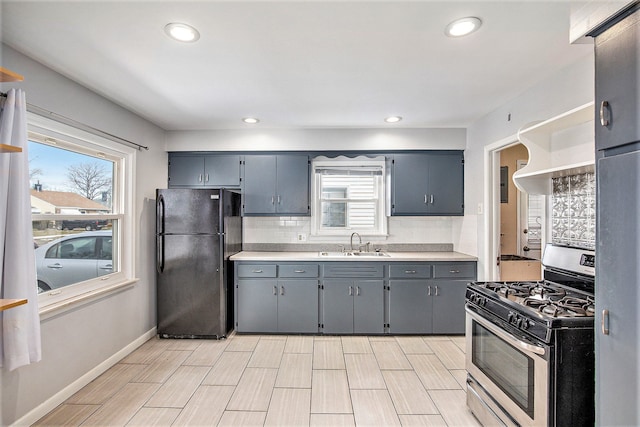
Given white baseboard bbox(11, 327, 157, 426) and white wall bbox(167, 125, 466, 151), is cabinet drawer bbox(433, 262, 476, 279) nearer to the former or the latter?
white wall bbox(167, 125, 466, 151)

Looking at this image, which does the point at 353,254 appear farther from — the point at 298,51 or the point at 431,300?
the point at 298,51

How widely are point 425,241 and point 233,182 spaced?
8.56 feet

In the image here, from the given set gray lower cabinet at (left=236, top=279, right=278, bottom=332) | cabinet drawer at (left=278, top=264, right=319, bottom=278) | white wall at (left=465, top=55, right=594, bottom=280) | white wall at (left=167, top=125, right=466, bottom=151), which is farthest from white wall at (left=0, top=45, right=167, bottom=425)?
white wall at (left=465, top=55, right=594, bottom=280)

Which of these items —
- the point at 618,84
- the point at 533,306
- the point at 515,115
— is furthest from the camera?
the point at 515,115

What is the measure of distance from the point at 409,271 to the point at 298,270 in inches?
49.5

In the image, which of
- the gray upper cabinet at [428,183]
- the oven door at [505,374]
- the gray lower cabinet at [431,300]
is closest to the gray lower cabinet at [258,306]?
the gray lower cabinet at [431,300]

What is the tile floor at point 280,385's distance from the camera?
215cm

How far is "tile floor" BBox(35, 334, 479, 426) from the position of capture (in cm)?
215

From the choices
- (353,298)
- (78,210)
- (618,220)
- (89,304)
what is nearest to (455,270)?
(353,298)

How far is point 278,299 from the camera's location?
359 cm

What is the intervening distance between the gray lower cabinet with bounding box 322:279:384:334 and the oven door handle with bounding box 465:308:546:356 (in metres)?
1.47

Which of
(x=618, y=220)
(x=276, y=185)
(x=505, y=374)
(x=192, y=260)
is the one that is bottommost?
(x=505, y=374)

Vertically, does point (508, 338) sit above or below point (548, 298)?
below

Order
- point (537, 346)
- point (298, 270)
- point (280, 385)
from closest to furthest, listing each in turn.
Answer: point (537, 346) < point (280, 385) < point (298, 270)
